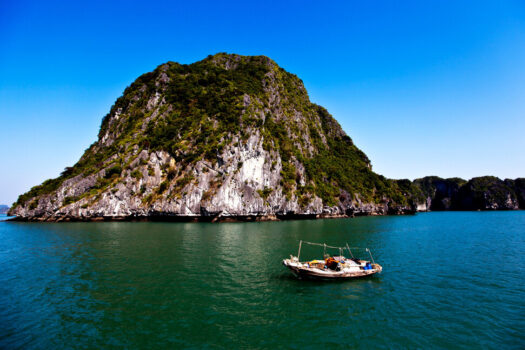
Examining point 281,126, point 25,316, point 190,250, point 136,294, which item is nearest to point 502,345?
point 136,294

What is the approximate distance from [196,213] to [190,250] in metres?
36.8

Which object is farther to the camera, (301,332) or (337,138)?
(337,138)

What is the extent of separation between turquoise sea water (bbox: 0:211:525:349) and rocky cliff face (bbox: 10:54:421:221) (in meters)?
42.0

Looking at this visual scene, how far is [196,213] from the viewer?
214 feet

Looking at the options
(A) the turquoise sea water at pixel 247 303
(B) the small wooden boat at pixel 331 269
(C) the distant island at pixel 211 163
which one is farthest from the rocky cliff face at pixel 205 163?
(B) the small wooden boat at pixel 331 269

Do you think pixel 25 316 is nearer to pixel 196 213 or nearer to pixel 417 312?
pixel 417 312

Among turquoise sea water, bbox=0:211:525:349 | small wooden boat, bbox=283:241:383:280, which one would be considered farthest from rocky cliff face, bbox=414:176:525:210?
small wooden boat, bbox=283:241:383:280

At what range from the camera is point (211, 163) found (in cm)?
6969

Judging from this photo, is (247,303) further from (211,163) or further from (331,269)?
(211,163)

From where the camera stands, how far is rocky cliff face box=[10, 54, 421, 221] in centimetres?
6800

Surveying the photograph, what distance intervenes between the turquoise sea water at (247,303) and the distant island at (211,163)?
137 feet

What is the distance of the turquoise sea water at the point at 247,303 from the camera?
11.8 meters

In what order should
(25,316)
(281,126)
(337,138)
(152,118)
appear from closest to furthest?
(25,316), (152,118), (281,126), (337,138)

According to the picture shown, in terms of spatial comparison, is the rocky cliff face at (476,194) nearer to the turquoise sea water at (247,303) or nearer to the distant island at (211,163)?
the distant island at (211,163)
